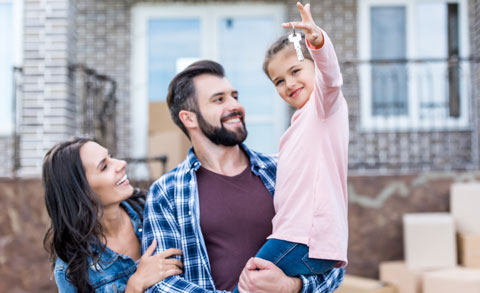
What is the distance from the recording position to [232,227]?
2.13 meters

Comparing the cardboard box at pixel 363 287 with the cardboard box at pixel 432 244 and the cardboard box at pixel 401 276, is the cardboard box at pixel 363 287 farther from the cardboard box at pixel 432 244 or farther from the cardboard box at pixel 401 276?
the cardboard box at pixel 432 244

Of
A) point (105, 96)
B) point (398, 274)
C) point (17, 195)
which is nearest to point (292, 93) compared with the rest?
point (398, 274)

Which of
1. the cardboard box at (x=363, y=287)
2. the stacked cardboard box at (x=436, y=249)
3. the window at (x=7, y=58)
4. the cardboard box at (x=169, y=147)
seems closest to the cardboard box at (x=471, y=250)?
the stacked cardboard box at (x=436, y=249)

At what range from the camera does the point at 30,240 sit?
4.85 meters

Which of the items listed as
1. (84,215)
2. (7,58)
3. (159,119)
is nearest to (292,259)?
(84,215)

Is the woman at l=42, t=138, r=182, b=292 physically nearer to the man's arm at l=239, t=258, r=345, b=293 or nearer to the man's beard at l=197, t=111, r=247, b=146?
the man's beard at l=197, t=111, r=247, b=146

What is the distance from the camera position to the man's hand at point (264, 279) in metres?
1.86

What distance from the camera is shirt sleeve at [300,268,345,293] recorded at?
1.96m

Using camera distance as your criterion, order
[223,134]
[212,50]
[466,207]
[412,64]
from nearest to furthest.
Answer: [223,134], [466,207], [412,64], [212,50]

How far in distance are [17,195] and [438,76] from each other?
5.86m

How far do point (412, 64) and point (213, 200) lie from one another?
19.4ft

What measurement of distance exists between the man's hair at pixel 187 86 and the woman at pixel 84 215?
396mm

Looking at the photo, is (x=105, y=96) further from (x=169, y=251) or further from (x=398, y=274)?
(x=169, y=251)

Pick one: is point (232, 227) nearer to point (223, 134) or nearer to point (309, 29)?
point (223, 134)
